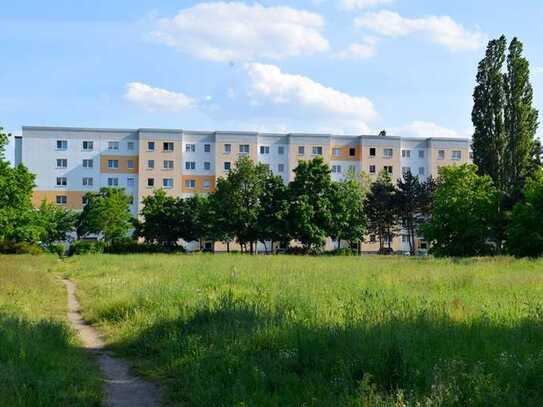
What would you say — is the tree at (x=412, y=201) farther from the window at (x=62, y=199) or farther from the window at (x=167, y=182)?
the window at (x=62, y=199)

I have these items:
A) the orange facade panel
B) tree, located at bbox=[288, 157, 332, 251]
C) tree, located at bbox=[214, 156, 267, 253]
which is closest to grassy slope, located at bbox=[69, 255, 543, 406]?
tree, located at bbox=[288, 157, 332, 251]

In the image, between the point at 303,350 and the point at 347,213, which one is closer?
the point at 303,350

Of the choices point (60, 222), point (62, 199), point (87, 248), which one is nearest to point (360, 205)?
point (87, 248)

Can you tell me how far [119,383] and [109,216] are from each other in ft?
225

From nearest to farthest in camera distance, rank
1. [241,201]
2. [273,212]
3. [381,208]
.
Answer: [273,212], [241,201], [381,208]

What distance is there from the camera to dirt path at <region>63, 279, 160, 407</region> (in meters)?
7.91

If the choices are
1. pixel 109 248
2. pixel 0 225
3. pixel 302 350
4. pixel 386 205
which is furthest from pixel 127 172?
pixel 302 350

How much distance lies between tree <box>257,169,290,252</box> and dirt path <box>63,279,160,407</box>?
52058 mm

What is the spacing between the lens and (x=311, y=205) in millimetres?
65625

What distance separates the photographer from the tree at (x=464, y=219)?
163 feet

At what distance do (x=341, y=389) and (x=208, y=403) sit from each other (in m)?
1.54

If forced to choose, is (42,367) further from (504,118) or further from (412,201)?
(412,201)

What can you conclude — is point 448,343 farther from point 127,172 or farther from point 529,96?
point 127,172

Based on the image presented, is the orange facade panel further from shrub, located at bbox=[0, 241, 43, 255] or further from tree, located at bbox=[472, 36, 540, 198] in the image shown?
tree, located at bbox=[472, 36, 540, 198]
